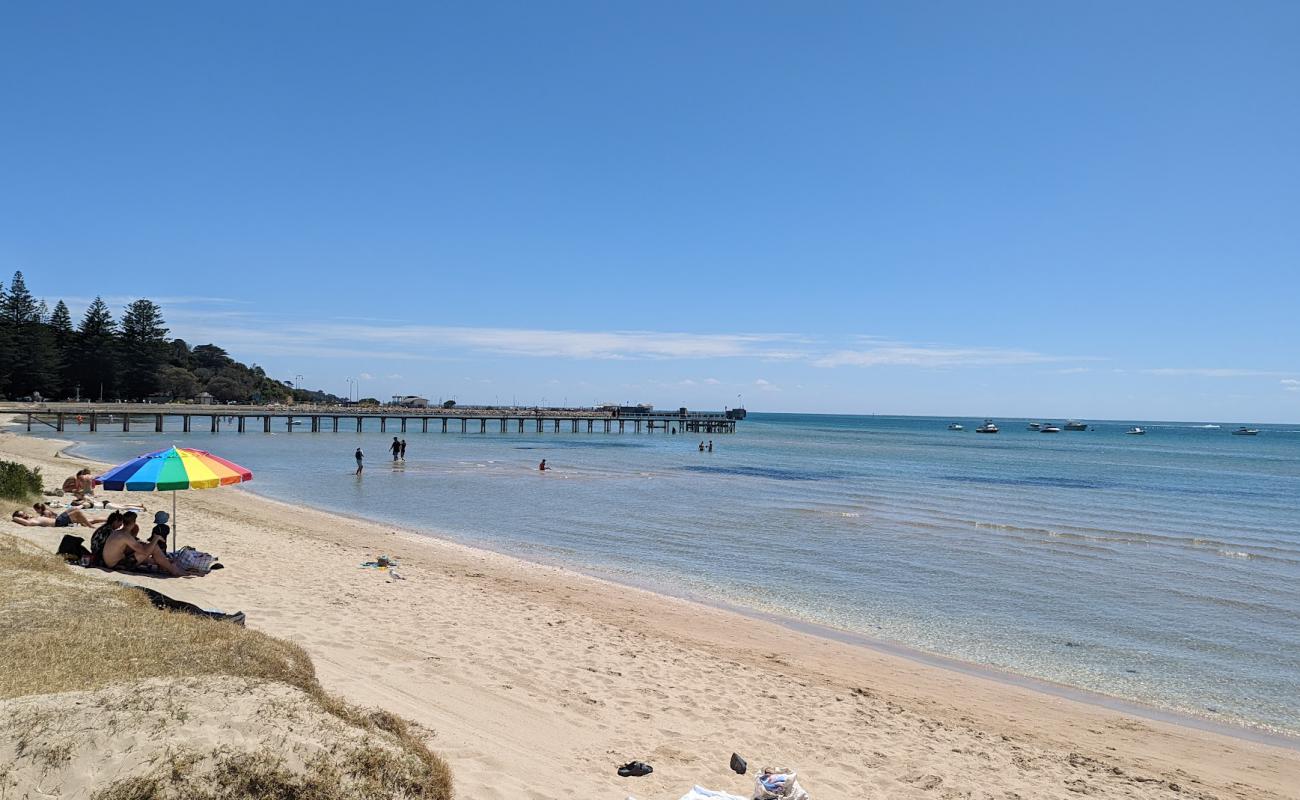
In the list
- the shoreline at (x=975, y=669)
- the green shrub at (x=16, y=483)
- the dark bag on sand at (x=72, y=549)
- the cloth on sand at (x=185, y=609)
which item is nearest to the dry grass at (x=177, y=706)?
the cloth on sand at (x=185, y=609)

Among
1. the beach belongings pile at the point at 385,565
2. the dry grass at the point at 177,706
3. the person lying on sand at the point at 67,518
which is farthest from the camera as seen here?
the beach belongings pile at the point at 385,565

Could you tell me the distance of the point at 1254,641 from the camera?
471 inches

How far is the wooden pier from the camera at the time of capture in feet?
204

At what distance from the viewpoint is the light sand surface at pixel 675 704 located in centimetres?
606

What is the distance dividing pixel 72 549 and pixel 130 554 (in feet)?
2.11

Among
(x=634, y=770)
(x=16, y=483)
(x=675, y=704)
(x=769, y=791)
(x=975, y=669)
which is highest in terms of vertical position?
(x=16, y=483)

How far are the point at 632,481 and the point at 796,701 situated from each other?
88.3 feet

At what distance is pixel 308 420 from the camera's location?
3900 inches

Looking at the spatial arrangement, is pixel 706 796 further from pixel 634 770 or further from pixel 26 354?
pixel 26 354

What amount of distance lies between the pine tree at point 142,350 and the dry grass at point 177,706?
9538cm

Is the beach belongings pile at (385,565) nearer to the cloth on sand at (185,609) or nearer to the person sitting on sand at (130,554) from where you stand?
the person sitting on sand at (130,554)

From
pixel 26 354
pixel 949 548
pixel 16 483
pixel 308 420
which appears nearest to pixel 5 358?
pixel 26 354

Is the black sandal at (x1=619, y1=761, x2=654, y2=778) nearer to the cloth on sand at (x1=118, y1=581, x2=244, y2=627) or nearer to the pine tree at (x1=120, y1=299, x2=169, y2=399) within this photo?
the cloth on sand at (x1=118, y1=581, x2=244, y2=627)

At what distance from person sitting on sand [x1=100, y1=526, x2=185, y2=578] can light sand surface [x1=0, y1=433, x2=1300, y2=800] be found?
35 cm
